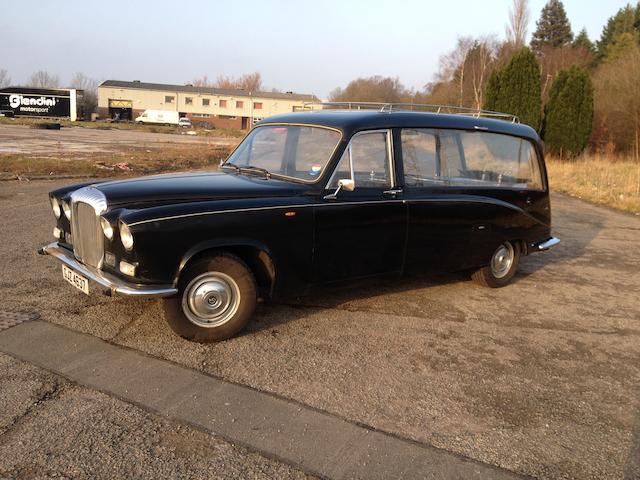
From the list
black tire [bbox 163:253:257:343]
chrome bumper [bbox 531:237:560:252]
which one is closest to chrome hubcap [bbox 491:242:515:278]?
chrome bumper [bbox 531:237:560:252]

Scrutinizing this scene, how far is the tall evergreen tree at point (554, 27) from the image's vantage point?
60.9 meters

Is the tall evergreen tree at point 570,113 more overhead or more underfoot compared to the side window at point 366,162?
more overhead

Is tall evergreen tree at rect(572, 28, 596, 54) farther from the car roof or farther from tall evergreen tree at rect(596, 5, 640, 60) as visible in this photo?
the car roof

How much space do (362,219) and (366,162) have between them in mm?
530

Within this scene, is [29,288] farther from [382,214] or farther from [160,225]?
[382,214]

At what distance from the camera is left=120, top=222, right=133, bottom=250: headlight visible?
3680mm

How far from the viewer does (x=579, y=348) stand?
15.0 ft

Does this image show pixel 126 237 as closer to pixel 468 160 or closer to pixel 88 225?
pixel 88 225

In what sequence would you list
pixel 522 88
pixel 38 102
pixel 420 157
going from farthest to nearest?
pixel 38 102 → pixel 522 88 → pixel 420 157

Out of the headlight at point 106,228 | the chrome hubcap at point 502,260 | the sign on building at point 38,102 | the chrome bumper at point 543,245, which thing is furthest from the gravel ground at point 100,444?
the sign on building at point 38,102

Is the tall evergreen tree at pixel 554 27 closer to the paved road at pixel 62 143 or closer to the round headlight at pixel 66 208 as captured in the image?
the paved road at pixel 62 143

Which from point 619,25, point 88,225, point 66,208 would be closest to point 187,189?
point 88,225

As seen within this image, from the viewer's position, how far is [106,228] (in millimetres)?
3877

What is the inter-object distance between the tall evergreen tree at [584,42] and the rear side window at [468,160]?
58.0 m
